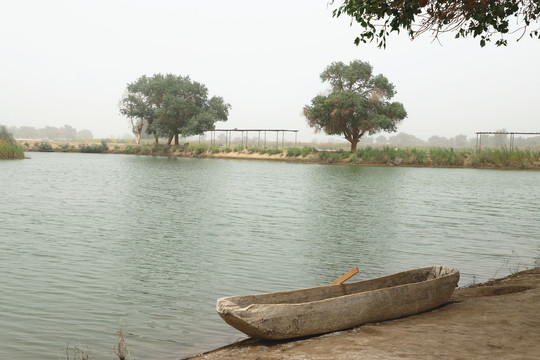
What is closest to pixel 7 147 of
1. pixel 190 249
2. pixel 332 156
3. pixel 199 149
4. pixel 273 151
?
pixel 199 149

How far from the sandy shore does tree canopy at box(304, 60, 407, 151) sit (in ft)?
177

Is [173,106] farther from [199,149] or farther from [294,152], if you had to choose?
[294,152]

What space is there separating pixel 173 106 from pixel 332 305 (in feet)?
234

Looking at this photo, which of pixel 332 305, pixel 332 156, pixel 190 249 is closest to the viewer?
pixel 332 305

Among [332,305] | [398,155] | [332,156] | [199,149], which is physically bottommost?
[332,305]

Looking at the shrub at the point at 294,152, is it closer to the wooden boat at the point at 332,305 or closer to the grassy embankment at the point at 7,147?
the grassy embankment at the point at 7,147

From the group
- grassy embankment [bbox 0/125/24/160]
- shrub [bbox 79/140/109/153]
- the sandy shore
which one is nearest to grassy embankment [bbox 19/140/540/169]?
shrub [bbox 79/140/109/153]

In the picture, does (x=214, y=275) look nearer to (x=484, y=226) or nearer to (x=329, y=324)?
(x=329, y=324)

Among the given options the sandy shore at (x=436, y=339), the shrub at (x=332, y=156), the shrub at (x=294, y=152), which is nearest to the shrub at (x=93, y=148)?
the shrub at (x=294, y=152)

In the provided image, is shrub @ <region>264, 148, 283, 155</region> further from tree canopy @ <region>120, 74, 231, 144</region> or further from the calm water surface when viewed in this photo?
the calm water surface

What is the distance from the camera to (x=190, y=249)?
43.2ft

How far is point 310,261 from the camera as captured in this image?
482 inches

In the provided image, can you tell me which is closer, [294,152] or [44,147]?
[294,152]

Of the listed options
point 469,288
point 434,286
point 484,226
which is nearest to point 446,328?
point 434,286
